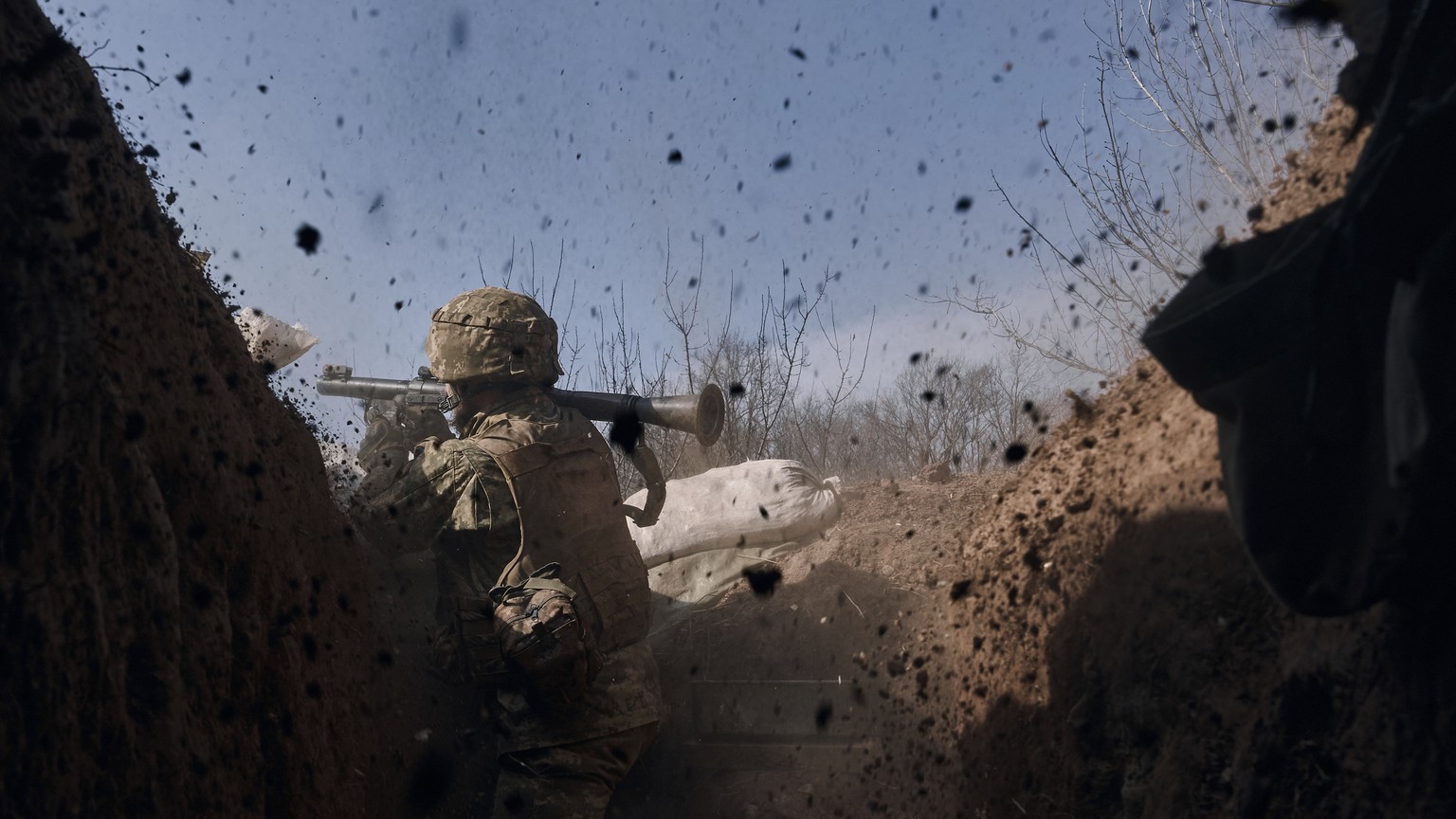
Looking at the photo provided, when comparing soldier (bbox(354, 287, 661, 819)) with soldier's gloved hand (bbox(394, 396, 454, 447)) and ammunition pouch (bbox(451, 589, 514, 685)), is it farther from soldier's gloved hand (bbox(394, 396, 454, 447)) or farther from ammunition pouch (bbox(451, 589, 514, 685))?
soldier's gloved hand (bbox(394, 396, 454, 447))

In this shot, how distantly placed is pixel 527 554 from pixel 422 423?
160 cm

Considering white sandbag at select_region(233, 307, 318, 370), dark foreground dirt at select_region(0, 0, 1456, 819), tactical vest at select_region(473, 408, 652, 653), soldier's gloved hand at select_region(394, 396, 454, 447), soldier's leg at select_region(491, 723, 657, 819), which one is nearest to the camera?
dark foreground dirt at select_region(0, 0, 1456, 819)

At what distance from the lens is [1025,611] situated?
6.79ft

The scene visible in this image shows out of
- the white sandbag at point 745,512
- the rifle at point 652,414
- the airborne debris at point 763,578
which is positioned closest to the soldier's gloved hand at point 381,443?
the rifle at point 652,414

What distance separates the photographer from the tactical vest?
304 centimetres

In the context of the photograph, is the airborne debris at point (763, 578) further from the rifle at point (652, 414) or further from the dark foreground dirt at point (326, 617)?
the dark foreground dirt at point (326, 617)

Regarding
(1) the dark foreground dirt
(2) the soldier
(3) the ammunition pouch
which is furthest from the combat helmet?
(3) the ammunition pouch

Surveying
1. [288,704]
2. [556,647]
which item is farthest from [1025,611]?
[288,704]

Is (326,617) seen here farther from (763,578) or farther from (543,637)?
(763,578)

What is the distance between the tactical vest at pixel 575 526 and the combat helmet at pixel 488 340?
0.92 ft

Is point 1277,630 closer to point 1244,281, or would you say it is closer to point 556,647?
point 1244,281

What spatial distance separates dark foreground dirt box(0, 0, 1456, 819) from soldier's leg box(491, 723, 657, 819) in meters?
0.29

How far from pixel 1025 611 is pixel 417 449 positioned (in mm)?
2204

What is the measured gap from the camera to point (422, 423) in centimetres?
430
